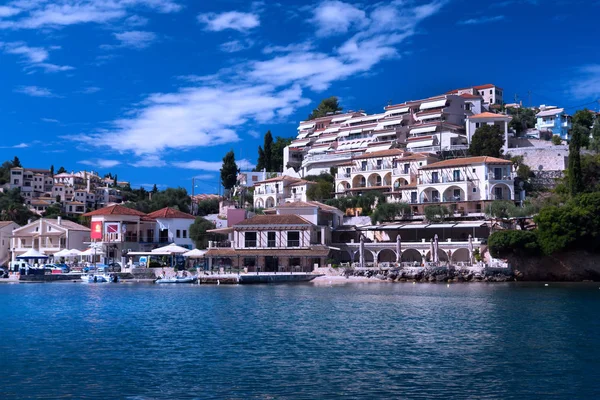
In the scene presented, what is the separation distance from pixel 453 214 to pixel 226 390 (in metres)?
55.0

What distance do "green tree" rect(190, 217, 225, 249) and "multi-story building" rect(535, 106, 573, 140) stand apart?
5418 centimetres

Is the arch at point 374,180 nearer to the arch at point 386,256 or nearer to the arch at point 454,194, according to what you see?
the arch at point 454,194

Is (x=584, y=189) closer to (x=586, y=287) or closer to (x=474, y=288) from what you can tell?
(x=586, y=287)

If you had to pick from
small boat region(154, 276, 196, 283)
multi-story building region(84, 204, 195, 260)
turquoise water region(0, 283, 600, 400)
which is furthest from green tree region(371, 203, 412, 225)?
turquoise water region(0, 283, 600, 400)

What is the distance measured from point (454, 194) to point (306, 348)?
5295 cm

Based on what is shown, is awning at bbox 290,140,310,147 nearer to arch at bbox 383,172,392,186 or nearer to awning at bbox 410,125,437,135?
awning at bbox 410,125,437,135

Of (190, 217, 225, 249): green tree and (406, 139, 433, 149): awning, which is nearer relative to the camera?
(190, 217, 225, 249): green tree

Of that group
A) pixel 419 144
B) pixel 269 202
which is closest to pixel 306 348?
pixel 269 202

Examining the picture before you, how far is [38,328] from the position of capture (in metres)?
29.2

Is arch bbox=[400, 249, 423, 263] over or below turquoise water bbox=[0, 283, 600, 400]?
over

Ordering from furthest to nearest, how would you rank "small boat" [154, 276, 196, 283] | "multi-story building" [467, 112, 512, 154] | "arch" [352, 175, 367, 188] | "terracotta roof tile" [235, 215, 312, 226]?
"arch" [352, 175, 367, 188]
"multi-story building" [467, 112, 512, 154]
"terracotta roof tile" [235, 215, 312, 226]
"small boat" [154, 276, 196, 283]

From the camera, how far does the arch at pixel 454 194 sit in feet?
236

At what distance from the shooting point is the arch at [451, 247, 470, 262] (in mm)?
63062

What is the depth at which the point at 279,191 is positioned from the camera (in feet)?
287
